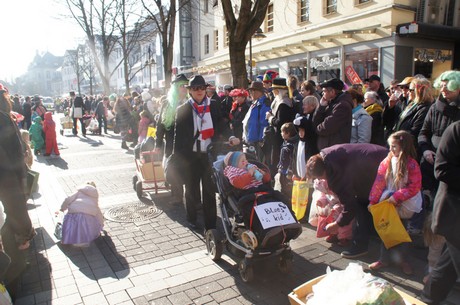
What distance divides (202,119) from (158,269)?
6.61 ft

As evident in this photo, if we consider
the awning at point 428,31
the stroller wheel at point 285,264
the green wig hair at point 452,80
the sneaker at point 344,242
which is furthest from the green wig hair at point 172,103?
the awning at point 428,31

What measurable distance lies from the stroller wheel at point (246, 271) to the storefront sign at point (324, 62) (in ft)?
49.9

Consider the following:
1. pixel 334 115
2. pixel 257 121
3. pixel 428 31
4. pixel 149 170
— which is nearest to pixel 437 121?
pixel 334 115

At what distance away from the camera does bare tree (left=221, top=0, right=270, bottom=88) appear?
1006 cm

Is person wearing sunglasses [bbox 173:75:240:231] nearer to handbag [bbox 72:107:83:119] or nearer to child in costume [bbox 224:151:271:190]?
child in costume [bbox 224:151:271:190]

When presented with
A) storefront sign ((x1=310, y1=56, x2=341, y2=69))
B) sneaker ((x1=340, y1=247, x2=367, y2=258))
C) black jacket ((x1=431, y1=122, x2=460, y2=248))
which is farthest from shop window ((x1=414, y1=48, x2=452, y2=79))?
black jacket ((x1=431, y1=122, x2=460, y2=248))

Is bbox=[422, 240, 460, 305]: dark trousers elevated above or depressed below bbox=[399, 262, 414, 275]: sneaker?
above

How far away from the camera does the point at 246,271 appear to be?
12.3 feet

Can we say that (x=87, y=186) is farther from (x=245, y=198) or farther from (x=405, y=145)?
(x=405, y=145)

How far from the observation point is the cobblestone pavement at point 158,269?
12.0ft

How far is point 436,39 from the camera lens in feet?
51.9

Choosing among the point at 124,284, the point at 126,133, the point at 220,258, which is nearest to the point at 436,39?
the point at 126,133

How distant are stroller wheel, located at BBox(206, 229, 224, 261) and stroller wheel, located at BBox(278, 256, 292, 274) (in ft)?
2.31

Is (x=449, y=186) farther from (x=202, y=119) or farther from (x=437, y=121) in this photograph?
(x=202, y=119)
